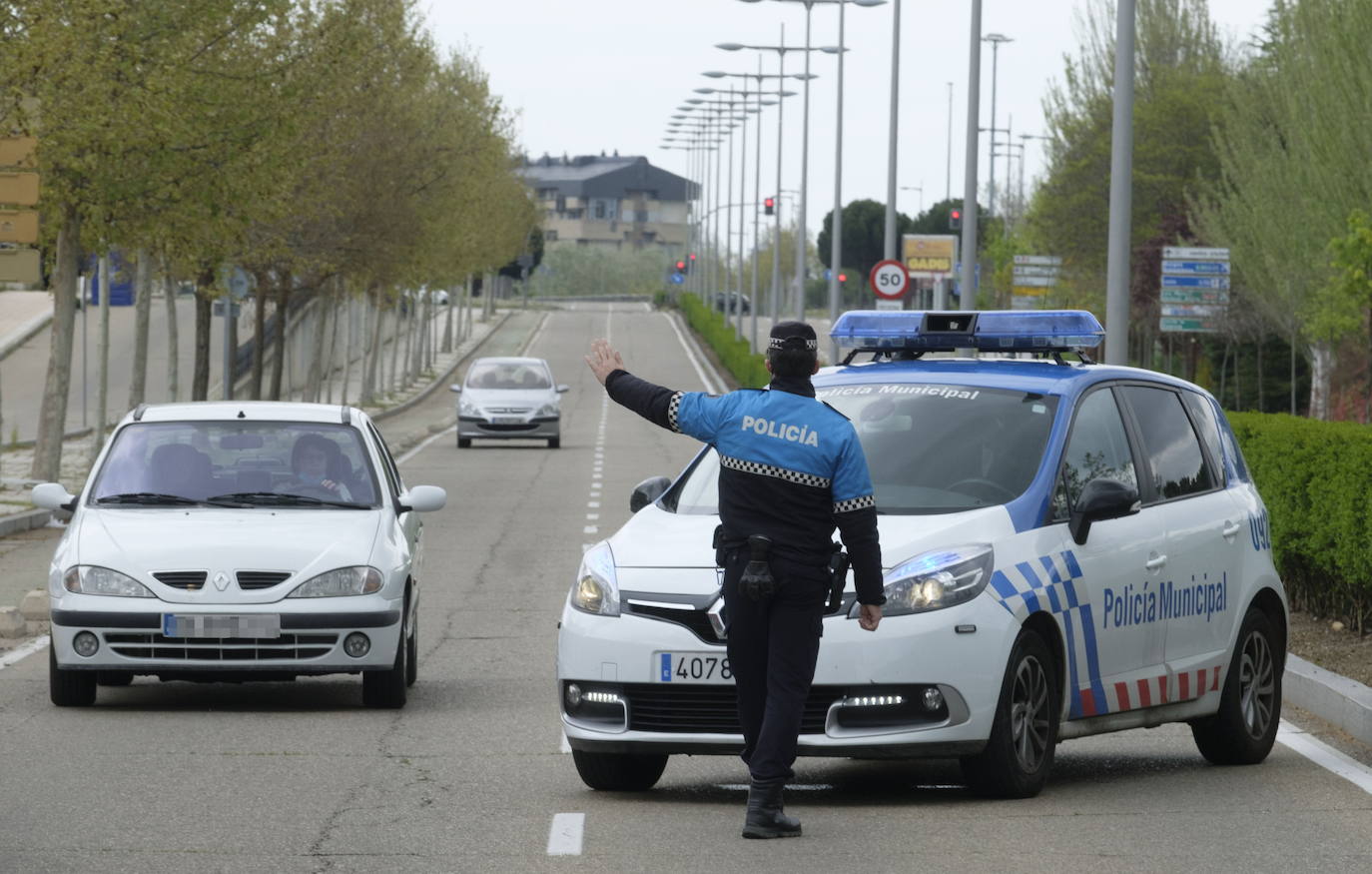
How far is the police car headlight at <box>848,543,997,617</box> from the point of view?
8.12 metres

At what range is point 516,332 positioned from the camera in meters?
109

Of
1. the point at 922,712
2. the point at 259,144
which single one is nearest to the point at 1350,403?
the point at 259,144

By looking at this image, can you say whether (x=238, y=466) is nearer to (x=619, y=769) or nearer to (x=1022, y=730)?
(x=619, y=769)

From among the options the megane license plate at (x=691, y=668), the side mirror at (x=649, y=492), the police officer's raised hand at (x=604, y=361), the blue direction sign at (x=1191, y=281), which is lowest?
the megane license plate at (x=691, y=668)

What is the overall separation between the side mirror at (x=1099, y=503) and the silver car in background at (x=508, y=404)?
3430cm

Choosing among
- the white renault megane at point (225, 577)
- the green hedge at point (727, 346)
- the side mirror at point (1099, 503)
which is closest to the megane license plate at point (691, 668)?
the side mirror at point (1099, 503)

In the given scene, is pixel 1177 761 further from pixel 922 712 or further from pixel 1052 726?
pixel 922 712

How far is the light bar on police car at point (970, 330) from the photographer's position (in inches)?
383

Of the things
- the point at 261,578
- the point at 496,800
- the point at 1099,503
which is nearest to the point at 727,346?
the point at 261,578

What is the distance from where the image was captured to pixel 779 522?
752 centimetres

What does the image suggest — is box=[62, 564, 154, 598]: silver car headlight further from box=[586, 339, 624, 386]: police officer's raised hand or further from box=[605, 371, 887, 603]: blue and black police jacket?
box=[605, 371, 887, 603]: blue and black police jacket

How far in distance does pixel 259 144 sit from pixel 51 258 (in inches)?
151

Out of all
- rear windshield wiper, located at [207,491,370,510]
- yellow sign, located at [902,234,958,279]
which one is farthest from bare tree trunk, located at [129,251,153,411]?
rear windshield wiper, located at [207,491,370,510]

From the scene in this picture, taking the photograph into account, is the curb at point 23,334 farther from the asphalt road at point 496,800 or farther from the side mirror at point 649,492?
the side mirror at point 649,492
